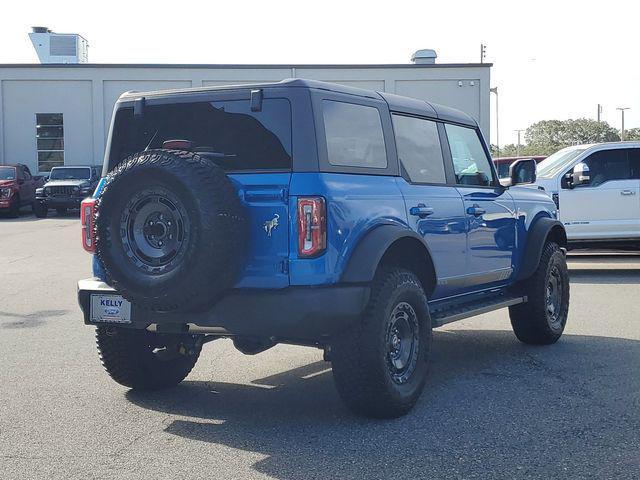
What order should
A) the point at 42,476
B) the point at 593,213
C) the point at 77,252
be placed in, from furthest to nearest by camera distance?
the point at 77,252
the point at 593,213
the point at 42,476

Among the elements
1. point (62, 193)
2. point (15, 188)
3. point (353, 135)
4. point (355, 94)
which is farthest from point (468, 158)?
point (15, 188)

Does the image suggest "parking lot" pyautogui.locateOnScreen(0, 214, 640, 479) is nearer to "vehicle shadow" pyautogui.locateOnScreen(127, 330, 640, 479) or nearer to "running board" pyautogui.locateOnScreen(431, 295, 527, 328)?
"vehicle shadow" pyautogui.locateOnScreen(127, 330, 640, 479)

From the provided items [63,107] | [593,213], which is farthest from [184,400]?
[63,107]

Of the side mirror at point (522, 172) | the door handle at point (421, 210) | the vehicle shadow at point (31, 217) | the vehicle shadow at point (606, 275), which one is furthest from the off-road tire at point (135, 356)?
the vehicle shadow at point (31, 217)

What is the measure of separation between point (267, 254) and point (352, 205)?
60cm

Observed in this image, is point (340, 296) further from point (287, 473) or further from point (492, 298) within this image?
point (492, 298)

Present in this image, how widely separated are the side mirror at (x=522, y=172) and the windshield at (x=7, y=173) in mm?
24719

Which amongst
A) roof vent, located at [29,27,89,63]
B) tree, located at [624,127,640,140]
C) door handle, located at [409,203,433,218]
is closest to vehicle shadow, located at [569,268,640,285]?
door handle, located at [409,203,433,218]

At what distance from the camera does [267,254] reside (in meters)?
5.15

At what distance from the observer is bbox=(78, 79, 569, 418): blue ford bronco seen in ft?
16.6

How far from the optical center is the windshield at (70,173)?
2945cm

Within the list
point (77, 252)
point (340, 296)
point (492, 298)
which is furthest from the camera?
point (77, 252)

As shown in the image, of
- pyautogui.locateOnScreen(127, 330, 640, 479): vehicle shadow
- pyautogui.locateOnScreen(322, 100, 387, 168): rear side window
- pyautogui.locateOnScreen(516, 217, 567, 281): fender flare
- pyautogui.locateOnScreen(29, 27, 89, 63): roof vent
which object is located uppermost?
pyautogui.locateOnScreen(29, 27, 89, 63): roof vent

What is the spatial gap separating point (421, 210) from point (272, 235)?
4.52ft
